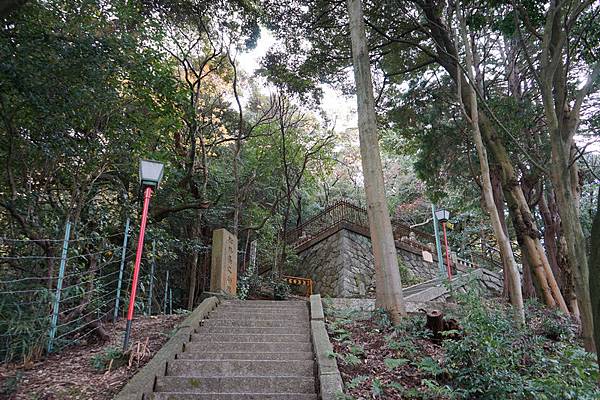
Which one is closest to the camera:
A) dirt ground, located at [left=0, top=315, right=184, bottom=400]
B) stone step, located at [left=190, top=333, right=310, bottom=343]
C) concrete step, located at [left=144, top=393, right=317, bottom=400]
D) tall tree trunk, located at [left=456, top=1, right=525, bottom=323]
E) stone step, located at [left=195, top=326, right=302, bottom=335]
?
concrete step, located at [left=144, top=393, right=317, bottom=400]

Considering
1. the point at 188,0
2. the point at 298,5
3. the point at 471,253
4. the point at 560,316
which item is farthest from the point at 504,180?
the point at 471,253

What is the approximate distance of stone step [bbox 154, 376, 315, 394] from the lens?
3.27 meters

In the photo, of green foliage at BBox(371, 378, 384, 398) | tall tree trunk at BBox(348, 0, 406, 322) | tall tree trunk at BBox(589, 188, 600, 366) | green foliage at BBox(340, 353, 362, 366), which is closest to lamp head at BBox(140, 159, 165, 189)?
tall tree trunk at BBox(348, 0, 406, 322)

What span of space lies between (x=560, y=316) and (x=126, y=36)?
28.0ft

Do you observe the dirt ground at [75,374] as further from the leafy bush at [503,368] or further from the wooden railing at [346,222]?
the wooden railing at [346,222]

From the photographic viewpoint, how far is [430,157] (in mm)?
10695

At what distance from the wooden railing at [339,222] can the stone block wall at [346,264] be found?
48 cm

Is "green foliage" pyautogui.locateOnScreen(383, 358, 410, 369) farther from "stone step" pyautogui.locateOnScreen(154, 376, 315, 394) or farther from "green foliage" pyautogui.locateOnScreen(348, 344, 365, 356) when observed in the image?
"stone step" pyautogui.locateOnScreen(154, 376, 315, 394)

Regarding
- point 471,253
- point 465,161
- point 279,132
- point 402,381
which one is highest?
point 279,132

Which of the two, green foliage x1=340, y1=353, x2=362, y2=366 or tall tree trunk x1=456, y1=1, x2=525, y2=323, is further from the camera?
tall tree trunk x1=456, y1=1, x2=525, y2=323

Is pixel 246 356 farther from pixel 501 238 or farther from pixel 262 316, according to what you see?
pixel 501 238

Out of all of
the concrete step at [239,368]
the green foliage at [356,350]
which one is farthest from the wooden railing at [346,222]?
the concrete step at [239,368]

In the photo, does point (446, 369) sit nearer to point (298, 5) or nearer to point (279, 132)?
point (298, 5)

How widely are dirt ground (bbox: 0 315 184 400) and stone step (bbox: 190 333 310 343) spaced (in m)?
0.54
